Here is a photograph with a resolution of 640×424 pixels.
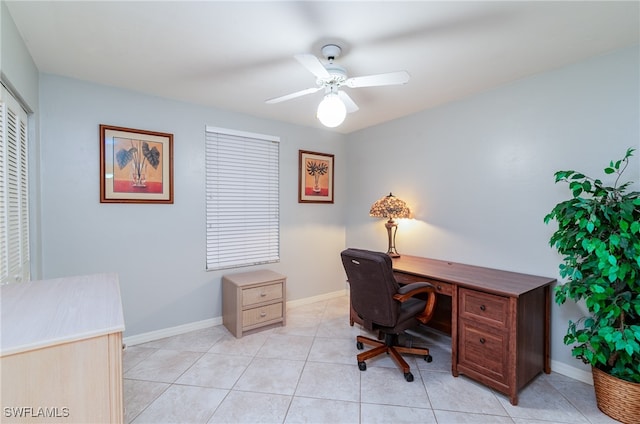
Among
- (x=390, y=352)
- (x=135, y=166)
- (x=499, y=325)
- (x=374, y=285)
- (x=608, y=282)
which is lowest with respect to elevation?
(x=390, y=352)

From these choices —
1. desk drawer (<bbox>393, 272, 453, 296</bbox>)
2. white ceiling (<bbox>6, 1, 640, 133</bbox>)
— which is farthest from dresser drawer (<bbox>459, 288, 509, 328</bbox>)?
white ceiling (<bbox>6, 1, 640, 133</bbox>)

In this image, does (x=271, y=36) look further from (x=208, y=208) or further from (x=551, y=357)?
(x=551, y=357)

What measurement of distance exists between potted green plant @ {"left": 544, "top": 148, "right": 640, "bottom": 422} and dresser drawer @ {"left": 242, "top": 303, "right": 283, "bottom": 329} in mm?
2450

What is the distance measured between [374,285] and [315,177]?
211 cm

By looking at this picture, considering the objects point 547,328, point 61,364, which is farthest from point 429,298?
point 61,364

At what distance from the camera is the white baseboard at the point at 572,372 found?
2137mm

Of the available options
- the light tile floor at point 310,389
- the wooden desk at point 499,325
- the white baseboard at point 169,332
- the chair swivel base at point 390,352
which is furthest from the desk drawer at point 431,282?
the white baseboard at point 169,332

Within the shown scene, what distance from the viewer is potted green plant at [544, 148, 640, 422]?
1629 mm

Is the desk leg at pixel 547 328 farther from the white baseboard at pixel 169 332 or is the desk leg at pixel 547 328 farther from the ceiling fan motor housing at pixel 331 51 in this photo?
the white baseboard at pixel 169 332

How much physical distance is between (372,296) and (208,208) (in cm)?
200

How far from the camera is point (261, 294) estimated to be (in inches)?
120

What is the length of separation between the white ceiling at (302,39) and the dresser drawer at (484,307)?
171cm

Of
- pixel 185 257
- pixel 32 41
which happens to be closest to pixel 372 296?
pixel 185 257

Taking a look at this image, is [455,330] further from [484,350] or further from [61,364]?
[61,364]
